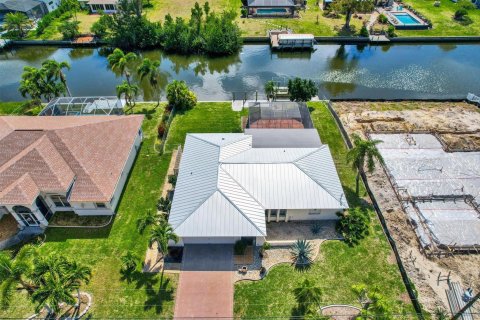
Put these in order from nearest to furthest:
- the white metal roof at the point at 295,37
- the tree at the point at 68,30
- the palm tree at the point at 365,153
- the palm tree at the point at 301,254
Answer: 1. the palm tree at the point at 301,254
2. the palm tree at the point at 365,153
3. the white metal roof at the point at 295,37
4. the tree at the point at 68,30

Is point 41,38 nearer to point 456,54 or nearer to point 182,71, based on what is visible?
point 182,71

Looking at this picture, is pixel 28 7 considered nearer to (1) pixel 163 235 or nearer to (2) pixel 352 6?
(2) pixel 352 6

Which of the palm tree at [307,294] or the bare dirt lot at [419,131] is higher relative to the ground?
the palm tree at [307,294]

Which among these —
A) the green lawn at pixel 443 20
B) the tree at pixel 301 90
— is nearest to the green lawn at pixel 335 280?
the tree at pixel 301 90

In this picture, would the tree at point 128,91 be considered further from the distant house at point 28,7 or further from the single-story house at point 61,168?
the distant house at point 28,7

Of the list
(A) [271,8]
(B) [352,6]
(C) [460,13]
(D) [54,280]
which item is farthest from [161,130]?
(C) [460,13]
